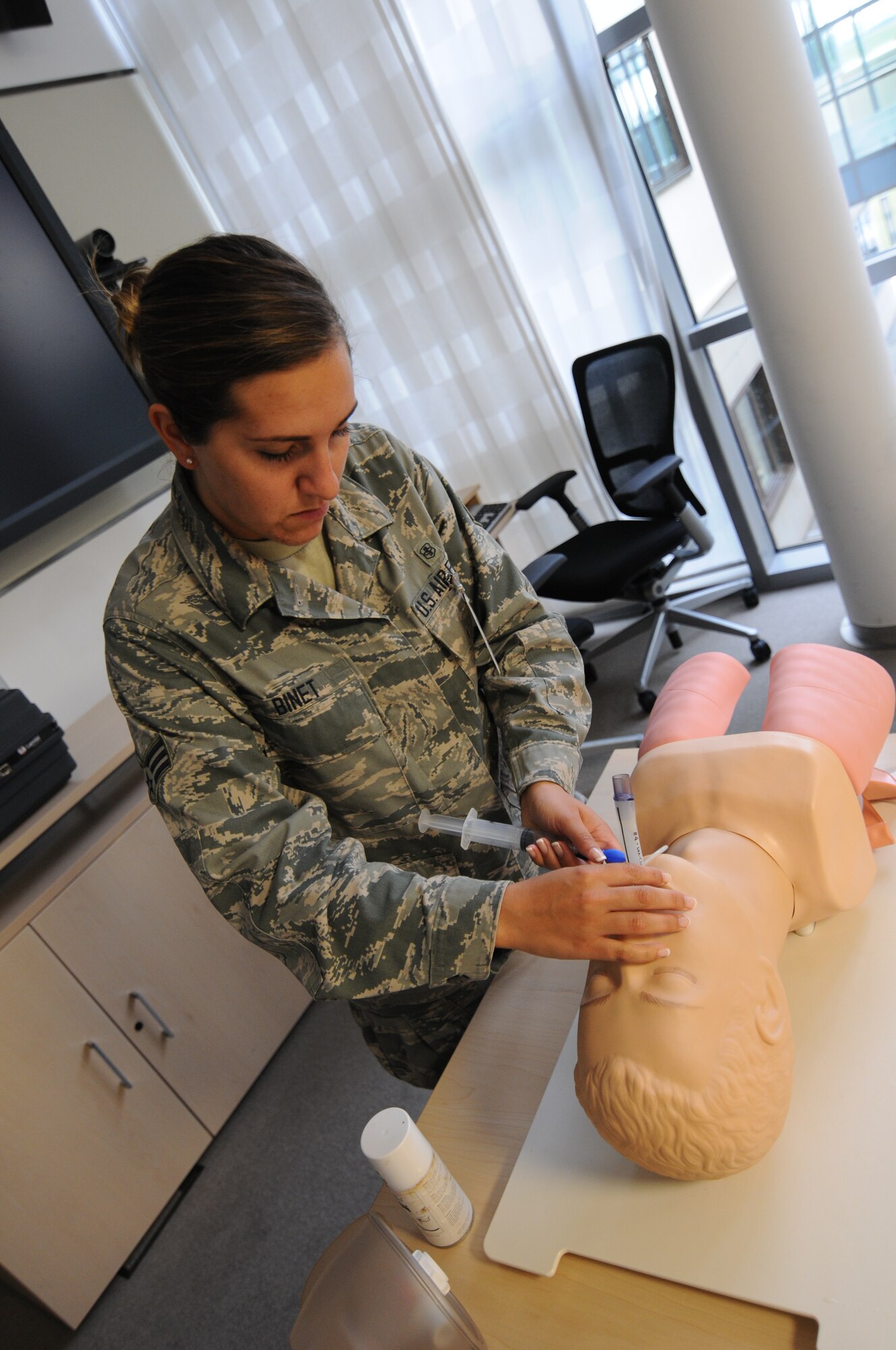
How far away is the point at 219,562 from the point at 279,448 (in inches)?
7.4

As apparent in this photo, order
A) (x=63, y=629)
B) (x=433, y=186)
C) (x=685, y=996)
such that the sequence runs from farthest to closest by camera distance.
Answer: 1. (x=433, y=186)
2. (x=63, y=629)
3. (x=685, y=996)

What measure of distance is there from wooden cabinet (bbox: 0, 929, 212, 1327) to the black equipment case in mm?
288

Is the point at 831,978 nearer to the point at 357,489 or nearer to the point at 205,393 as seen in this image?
the point at 357,489

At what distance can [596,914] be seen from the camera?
0.89 metres

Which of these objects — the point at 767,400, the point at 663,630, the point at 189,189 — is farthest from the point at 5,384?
the point at 767,400

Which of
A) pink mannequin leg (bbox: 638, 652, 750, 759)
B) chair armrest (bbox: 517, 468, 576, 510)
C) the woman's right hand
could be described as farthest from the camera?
chair armrest (bbox: 517, 468, 576, 510)

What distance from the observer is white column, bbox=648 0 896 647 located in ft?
7.55

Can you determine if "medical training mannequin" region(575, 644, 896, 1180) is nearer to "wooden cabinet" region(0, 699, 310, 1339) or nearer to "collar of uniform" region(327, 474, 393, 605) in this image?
"collar of uniform" region(327, 474, 393, 605)

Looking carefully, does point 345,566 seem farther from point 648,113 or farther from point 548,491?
point 648,113

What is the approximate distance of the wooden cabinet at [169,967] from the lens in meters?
2.13

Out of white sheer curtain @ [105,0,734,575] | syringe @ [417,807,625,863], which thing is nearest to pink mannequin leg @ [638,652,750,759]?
syringe @ [417,807,625,863]

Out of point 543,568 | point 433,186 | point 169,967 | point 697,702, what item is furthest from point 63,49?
point 697,702

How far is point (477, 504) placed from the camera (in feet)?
11.8

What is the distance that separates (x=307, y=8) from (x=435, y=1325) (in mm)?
3626
